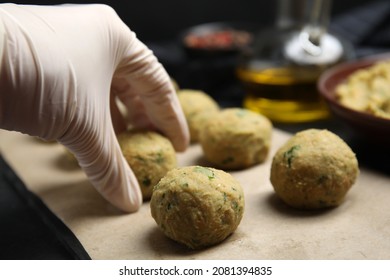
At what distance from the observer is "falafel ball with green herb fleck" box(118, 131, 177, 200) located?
131cm

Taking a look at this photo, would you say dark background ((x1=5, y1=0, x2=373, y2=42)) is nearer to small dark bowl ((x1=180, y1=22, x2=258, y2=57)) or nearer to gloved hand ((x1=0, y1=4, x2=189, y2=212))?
small dark bowl ((x1=180, y1=22, x2=258, y2=57))

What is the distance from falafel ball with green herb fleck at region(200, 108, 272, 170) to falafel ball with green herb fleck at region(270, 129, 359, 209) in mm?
208

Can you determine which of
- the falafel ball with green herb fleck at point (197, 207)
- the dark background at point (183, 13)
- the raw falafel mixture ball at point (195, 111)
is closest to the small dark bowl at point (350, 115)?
the raw falafel mixture ball at point (195, 111)

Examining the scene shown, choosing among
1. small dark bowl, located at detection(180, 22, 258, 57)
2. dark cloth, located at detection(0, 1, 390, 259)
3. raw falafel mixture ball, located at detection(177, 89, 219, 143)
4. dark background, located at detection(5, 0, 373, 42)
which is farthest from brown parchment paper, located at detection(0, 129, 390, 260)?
dark background, located at detection(5, 0, 373, 42)

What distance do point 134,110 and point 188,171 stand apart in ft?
1.27

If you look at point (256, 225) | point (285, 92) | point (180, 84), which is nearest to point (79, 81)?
point (256, 225)

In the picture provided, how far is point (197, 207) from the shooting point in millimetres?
1071

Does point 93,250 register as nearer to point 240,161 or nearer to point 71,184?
point 71,184

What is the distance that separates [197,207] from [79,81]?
1.13ft

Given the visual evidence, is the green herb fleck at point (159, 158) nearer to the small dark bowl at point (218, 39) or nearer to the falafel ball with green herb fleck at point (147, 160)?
the falafel ball with green herb fleck at point (147, 160)

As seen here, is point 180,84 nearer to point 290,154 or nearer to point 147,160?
point 147,160

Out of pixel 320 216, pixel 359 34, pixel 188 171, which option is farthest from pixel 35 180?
Result: pixel 359 34

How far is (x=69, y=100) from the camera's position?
1.06 metres

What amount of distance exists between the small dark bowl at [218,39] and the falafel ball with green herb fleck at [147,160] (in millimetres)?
844
